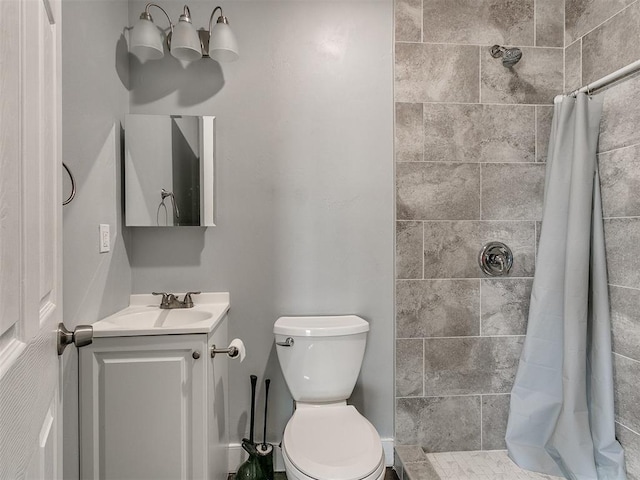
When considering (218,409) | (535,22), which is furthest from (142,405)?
(535,22)

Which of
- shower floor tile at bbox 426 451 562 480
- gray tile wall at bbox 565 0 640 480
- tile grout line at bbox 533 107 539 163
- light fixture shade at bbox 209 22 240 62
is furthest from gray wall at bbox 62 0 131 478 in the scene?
gray tile wall at bbox 565 0 640 480

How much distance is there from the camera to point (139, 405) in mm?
1257

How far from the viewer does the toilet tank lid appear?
63.9 inches

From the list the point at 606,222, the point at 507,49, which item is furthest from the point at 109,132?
the point at 606,222

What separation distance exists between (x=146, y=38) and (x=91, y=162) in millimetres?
602

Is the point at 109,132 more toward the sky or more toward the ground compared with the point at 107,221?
more toward the sky

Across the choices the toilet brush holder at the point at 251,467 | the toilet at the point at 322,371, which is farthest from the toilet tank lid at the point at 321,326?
the toilet brush holder at the point at 251,467

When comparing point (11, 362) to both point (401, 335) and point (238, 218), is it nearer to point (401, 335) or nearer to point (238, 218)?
point (238, 218)

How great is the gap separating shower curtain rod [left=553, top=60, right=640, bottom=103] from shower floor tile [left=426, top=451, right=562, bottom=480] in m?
1.68

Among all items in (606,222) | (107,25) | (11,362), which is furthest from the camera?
Answer: (606,222)

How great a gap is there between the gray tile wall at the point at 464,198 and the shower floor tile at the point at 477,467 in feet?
0.15

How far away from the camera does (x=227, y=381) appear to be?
A: 177cm

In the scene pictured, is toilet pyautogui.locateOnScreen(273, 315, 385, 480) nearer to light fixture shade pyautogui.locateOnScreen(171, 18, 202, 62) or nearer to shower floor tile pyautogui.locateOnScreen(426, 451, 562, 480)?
shower floor tile pyautogui.locateOnScreen(426, 451, 562, 480)

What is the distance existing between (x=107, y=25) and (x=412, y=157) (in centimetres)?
140
